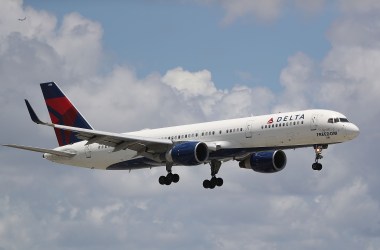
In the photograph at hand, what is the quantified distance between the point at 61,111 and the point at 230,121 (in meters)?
19.4

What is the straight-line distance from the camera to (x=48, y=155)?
95.1 metres

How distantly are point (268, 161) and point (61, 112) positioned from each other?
20.8m

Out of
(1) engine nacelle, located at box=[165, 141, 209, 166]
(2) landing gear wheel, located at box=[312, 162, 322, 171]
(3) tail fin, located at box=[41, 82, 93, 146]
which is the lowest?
(2) landing gear wheel, located at box=[312, 162, 322, 171]

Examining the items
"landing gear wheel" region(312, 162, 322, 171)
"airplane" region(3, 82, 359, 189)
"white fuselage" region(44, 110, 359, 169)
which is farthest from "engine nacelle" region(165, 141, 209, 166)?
"landing gear wheel" region(312, 162, 322, 171)

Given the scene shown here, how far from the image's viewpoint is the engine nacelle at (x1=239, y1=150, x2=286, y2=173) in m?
88.7

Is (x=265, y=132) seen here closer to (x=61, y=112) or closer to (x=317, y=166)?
(x=317, y=166)

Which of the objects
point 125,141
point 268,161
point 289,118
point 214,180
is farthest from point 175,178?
point 289,118

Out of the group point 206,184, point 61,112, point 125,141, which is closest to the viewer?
point 125,141

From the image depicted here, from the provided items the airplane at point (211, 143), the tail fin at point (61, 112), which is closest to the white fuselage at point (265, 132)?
the airplane at point (211, 143)

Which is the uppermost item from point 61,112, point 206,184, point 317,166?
point 61,112

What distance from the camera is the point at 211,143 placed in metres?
85.8

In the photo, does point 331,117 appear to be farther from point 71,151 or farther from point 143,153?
point 71,151

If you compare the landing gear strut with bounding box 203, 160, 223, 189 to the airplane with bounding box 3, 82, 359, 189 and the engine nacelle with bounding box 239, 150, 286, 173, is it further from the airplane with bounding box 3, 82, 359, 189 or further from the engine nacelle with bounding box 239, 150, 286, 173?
the engine nacelle with bounding box 239, 150, 286, 173

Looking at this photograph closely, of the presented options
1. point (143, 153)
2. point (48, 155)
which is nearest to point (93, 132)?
point (143, 153)
